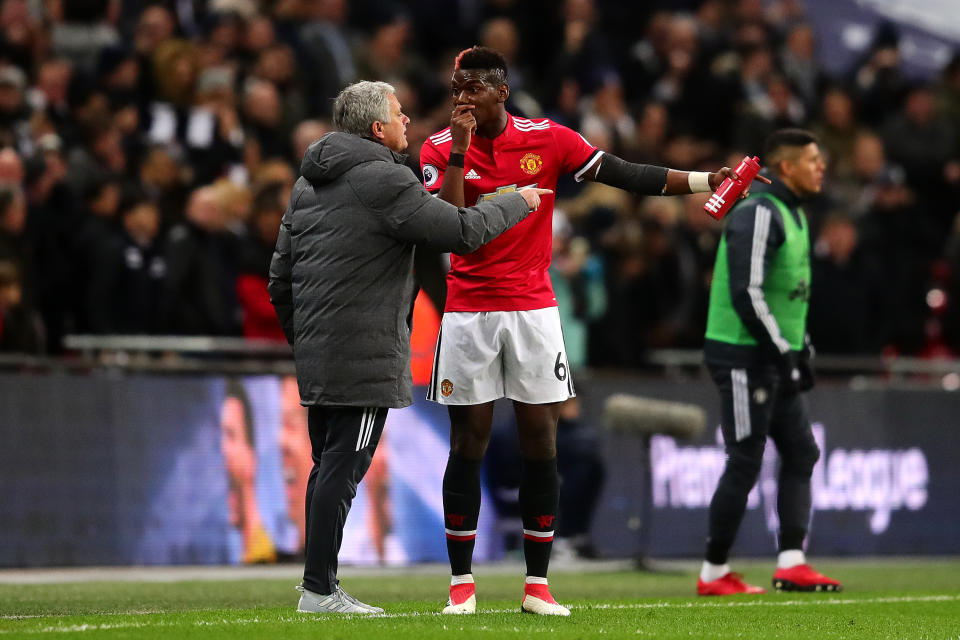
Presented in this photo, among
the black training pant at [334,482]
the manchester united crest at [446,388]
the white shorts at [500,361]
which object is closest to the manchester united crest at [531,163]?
the white shorts at [500,361]

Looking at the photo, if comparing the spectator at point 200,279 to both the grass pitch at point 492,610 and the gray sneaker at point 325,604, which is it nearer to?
the grass pitch at point 492,610

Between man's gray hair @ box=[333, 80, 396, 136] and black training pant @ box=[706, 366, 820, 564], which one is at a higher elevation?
man's gray hair @ box=[333, 80, 396, 136]

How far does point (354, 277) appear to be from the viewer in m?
6.61

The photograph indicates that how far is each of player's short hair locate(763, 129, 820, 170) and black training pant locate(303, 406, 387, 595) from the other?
3.49 metres

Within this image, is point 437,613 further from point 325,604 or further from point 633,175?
point 633,175

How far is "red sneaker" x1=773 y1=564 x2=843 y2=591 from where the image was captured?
8.92 metres

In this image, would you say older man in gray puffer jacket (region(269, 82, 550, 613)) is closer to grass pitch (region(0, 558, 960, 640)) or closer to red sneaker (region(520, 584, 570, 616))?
grass pitch (region(0, 558, 960, 640))

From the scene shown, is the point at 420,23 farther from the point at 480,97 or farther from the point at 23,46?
the point at 480,97

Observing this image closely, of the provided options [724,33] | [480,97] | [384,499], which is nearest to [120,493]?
[384,499]

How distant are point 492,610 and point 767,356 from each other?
8.53 feet

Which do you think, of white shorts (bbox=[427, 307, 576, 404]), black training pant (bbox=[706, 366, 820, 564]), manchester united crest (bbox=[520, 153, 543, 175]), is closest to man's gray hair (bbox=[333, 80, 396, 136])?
manchester united crest (bbox=[520, 153, 543, 175])

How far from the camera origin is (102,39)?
13.9 metres

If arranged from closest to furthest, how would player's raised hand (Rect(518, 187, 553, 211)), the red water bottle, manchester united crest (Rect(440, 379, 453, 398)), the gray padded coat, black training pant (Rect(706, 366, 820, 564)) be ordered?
1. the gray padded coat
2. player's raised hand (Rect(518, 187, 553, 211))
3. manchester united crest (Rect(440, 379, 453, 398))
4. the red water bottle
5. black training pant (Rect(706, 366, 820, 564))

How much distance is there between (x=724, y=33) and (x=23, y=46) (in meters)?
8.92
